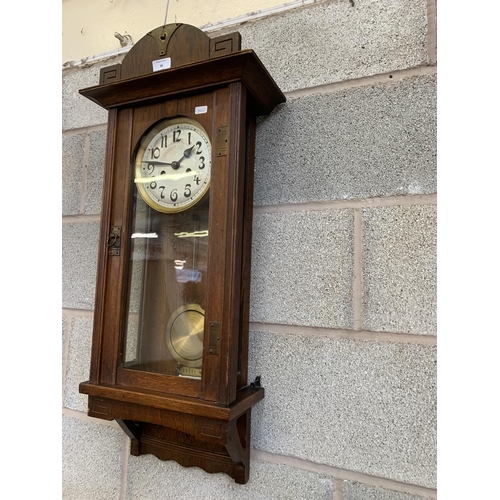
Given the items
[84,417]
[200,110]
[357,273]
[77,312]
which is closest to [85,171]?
[77,312]

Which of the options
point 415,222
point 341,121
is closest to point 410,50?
point 341,121

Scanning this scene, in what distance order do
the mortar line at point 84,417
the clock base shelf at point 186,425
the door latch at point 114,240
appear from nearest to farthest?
the clock base shelf at point 186,425 < the door latch at point 114,240 < the mortar line at point 84,417

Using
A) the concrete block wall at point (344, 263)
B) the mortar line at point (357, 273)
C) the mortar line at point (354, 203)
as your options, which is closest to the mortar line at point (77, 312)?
the concrete block wall at point (344, 263)

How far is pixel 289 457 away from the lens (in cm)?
70

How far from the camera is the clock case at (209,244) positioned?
0.61 meters

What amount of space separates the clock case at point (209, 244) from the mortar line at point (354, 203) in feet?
0.16

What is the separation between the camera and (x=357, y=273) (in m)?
0.68

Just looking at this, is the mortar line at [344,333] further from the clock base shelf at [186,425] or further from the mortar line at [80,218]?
the mortar line at [80,218]

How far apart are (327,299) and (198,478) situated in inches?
16.9

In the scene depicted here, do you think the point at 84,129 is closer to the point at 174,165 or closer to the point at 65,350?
the point at 174,165

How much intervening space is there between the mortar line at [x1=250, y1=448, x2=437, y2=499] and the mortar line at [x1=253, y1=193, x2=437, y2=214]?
1.45ft

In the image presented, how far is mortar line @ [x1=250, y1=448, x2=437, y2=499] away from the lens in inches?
24.7

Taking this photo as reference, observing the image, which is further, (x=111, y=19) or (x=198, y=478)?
(x=111, y=19)

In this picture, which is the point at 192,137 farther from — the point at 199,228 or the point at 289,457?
the point at 289,457
